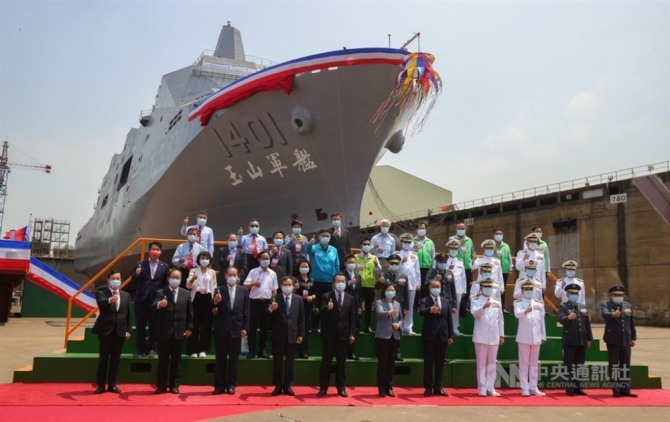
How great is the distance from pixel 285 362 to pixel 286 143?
9.25 metres

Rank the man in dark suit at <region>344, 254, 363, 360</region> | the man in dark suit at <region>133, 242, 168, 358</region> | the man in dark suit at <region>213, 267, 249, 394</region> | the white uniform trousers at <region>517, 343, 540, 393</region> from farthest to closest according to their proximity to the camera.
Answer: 1. the man in dark suit at <region>344, 254, 363, 360</region>
2. the white uniform trousers at <region>517, 343, 540, 393</region>
3. the man in dark suit at <region>133, 242, 168, 358</region>
4. the man in dark suit at <region>213, 267, 249, 394</region>

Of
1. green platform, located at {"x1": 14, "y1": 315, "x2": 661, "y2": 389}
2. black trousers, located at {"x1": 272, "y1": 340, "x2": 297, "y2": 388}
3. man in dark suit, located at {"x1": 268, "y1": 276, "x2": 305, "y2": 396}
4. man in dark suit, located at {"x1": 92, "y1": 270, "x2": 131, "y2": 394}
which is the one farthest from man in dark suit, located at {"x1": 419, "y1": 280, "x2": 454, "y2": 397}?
man in dark suit, located at {"x1": 92, "y1": 270, "x2": 131, "y2": 394}

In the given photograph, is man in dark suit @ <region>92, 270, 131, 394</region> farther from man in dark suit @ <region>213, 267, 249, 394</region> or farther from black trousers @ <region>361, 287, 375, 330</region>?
black trousers @ <region>361, 287, 375, 330</region>

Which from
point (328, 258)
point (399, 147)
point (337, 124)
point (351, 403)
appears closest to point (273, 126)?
point (337, 124)

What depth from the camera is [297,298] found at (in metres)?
6.57

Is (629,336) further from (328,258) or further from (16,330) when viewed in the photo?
(16,330)

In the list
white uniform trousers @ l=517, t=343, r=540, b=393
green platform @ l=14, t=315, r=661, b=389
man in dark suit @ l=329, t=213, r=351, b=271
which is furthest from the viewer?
man in dark suit @ l=329, t=213, r=351, b=271

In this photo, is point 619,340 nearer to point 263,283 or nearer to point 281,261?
point 281,261

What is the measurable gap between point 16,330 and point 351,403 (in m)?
13.6

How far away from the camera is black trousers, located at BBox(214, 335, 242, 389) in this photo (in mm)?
6324

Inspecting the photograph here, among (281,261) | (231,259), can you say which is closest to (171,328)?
(231,259)

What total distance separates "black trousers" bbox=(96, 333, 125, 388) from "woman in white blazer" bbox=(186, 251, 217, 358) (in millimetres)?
1001

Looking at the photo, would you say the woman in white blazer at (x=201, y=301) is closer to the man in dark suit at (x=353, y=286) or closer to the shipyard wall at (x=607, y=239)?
the man in dark suit at (x=353, y=286)

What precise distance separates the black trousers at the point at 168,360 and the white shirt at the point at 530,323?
4.43 m
